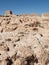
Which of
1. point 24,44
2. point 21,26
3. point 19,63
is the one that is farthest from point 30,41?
point 21,26

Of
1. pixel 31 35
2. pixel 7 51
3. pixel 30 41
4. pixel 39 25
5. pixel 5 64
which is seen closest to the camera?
pixel 5 64

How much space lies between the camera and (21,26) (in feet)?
39.8

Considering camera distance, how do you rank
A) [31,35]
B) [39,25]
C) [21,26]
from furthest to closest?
[39,25]
[21,26]
[31,35]

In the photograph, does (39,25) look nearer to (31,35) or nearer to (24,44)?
(31,35)

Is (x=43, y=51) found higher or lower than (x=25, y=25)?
lower

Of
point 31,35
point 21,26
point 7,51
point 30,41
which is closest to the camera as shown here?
point 7,51

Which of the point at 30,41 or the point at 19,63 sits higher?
the point at 30,41

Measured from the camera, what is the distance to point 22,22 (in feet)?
44.1

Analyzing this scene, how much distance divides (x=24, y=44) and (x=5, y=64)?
5.88 ft

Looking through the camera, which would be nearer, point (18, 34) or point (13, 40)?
point (13, 40)

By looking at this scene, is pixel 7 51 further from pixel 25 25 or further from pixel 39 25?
pixel 39 25

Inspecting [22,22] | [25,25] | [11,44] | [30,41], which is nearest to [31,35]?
[30,41]

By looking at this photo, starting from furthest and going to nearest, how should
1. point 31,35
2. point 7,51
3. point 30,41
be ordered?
point 31,35, point 30,41, point 7,51

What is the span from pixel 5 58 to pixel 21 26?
4.63 meters
